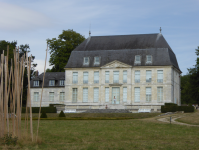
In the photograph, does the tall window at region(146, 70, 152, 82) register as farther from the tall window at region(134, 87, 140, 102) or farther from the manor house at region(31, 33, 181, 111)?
the tall window at region(134, 87, 140, 102)

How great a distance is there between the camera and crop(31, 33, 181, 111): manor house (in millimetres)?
43875

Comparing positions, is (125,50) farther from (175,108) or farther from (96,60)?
(175,108)

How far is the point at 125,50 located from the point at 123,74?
364cm

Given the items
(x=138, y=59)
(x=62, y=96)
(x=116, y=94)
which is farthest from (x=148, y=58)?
(x=62, y=96)

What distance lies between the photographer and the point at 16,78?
13.9m

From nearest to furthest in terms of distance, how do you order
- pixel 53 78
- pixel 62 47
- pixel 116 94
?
pixel 116 94
pixel 53 78
pixel 62 47

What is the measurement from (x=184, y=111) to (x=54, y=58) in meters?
24.3

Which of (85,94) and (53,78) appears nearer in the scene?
(85,94)

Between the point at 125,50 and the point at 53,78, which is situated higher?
the point at 125,50

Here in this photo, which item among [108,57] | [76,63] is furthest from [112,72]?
[76,63]

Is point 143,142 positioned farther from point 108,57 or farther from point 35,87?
point 35,87

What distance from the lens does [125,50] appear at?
46.3m

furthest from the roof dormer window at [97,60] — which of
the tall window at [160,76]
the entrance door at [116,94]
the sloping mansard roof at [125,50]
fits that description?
the tall window at [160,76]

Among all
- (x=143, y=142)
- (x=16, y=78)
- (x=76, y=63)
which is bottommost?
(x=143, y=142)
